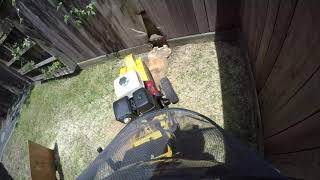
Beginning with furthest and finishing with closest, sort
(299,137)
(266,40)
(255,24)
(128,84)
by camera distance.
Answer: (128,84), (255,24), (266,40), (299,137)

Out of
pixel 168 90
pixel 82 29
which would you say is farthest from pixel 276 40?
pixel 82 29

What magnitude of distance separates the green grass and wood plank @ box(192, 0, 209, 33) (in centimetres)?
181

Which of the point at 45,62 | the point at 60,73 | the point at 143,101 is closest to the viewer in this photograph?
the point at 143,101

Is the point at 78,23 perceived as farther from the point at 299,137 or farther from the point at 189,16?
the point at 299,137

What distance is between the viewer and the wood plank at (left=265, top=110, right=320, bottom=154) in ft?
8.16

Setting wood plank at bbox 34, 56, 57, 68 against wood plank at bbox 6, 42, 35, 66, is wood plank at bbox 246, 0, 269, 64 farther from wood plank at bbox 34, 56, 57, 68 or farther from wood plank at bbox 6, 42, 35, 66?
wood plank at bbox 6, 42, 35, 66

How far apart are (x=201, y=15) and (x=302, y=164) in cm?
304

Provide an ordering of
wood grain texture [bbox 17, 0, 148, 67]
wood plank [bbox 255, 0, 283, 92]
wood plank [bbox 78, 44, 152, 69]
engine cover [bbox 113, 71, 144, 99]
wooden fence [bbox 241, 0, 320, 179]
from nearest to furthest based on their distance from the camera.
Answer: wooden fence [bbox 241, 0, 320, 179], wood plank [bbox 255, 0, 283, 92], engine cover [bbox 113, 71, 144, 99], wood grain texture [bbox 17, 0, 148, 67], wood plank [bbox 78, 44, 152, 69]

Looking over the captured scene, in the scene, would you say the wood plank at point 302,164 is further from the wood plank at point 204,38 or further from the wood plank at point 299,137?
the wood plank at point 204,38

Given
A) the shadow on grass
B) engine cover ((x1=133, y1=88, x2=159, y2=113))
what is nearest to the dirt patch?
engine cover ((x1=133, y1=88, x2=159, y2=113))

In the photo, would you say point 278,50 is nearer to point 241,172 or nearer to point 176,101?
point 241,172

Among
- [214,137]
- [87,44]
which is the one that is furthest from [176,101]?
[214,137]

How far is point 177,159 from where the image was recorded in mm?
2254

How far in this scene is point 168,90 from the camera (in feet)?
18.1
